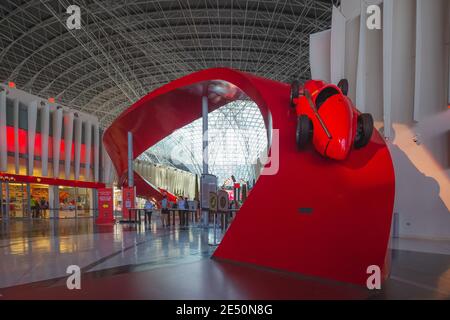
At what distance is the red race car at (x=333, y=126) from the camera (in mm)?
5738

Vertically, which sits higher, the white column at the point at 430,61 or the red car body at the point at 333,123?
the white column at the point at 430,61

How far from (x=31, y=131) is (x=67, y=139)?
347 centimetres

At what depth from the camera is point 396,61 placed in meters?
12.3

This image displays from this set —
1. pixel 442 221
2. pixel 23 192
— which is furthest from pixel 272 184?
pixel 23 192

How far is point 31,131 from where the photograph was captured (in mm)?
25188

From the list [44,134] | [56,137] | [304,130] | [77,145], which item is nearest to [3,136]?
[44,134]

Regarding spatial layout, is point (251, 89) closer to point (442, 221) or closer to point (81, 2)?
point (442, 221)

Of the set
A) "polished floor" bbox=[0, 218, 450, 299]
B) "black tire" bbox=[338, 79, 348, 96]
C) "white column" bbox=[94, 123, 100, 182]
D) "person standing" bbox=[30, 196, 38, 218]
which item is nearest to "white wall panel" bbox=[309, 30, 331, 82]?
"black tire" bbox=[338, 79, 348, 96]

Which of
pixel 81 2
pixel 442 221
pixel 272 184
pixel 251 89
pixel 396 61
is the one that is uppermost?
pixel 81 2

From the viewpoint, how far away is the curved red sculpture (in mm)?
5172

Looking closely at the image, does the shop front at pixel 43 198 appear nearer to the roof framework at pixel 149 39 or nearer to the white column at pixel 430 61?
Answer: the roof framework at pixel 149 39

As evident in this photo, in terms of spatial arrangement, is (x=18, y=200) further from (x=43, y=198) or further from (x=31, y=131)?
(x=31, y=131)

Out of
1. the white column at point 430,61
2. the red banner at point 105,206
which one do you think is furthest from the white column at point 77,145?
the white column at point 430,61

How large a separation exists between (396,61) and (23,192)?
24.4 m
